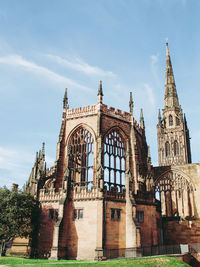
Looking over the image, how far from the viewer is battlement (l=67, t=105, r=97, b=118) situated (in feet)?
117

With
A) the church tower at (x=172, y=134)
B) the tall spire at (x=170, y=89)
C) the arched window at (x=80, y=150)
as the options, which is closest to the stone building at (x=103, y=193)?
the arched window at (x=80, y=150)

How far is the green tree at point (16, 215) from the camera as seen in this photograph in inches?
1073

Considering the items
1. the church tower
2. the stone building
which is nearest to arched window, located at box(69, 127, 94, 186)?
the stone building

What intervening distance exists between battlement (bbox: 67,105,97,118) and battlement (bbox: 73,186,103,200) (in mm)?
9987

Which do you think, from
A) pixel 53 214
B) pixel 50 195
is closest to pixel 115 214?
pixel 53 214

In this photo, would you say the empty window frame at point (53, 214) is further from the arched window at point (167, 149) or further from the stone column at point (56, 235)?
the arched window at point (167, 149)

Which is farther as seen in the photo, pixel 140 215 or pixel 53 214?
pixel 140 215

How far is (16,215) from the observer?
91.3ft

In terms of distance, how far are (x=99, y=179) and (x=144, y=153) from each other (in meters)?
11.5

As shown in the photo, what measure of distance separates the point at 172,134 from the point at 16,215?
53006mm

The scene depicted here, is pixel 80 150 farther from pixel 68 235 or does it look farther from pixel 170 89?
pixel 170 89

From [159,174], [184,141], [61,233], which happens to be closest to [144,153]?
[159,174]

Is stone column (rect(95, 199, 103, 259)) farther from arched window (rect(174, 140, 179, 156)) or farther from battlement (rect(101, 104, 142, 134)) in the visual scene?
arched window (rect(174, 140, 179, 156))

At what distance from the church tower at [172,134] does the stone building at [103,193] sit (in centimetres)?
3039
